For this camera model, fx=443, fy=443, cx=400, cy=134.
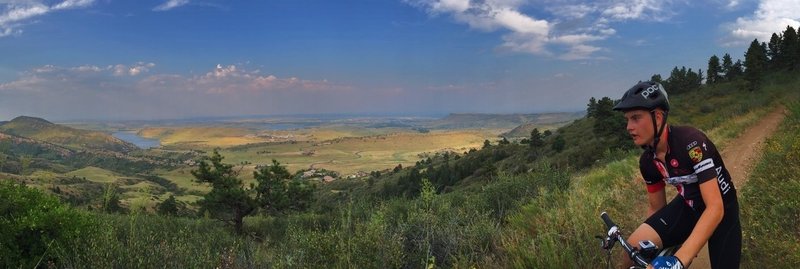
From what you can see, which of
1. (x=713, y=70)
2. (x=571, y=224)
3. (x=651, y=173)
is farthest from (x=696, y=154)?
(x=713, y=70)

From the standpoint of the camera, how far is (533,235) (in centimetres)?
617

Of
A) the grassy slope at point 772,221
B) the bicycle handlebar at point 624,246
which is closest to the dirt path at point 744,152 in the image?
the grassy slope at point 772,221

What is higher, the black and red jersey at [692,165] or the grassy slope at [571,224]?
the black and red jersey at [692,165]

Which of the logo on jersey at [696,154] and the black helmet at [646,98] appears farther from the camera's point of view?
the black helmet at [646,98]

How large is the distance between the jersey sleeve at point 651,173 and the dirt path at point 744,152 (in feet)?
5.63

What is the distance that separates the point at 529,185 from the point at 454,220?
18.1ft

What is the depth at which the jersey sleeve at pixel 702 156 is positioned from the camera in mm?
2975

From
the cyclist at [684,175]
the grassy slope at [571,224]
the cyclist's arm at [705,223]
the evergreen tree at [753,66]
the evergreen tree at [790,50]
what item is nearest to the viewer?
the cyclist's arm at [705,223]

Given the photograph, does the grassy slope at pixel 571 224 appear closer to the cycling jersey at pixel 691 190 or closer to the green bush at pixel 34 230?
the cycling jersey at pixel 691 190

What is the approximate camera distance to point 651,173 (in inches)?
143

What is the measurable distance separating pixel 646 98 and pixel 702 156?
532 mm

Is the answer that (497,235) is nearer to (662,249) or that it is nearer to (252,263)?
(662,249)

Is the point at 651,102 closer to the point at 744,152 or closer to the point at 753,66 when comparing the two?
the point at 744,152

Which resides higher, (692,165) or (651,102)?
(651,102)
